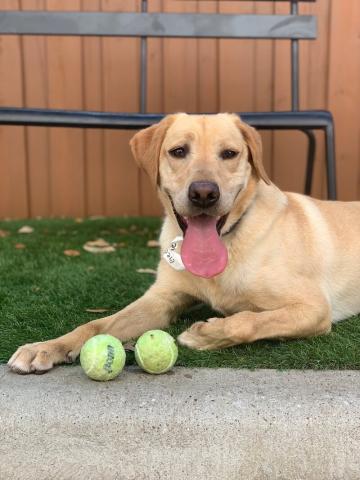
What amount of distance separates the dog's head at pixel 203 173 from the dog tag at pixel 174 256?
10 centimetres

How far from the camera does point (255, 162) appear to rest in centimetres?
262

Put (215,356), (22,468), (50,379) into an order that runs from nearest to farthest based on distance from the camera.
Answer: (22,468) < (50,379) < (215,356)

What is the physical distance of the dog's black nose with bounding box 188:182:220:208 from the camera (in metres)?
2.27

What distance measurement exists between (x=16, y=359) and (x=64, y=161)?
13.2 feet

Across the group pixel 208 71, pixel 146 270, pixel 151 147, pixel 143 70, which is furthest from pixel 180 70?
pixel 151 147

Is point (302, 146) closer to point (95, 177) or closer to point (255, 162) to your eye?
point (95, 177)

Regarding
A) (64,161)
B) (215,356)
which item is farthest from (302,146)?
(215,356)

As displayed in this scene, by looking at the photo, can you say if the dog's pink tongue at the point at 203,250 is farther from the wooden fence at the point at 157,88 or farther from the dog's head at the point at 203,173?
the wooden fence at the point at 157,88

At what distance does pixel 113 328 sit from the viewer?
2.43m

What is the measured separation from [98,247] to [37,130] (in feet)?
6.20

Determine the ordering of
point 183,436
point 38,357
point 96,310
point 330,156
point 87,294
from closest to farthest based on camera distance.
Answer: point 183,436, point 38,357, point 96,310, point 87,294, point 330,156

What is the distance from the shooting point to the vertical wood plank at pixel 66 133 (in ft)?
18.4

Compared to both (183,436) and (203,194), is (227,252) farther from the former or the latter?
(183,436)

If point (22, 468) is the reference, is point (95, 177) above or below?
above
